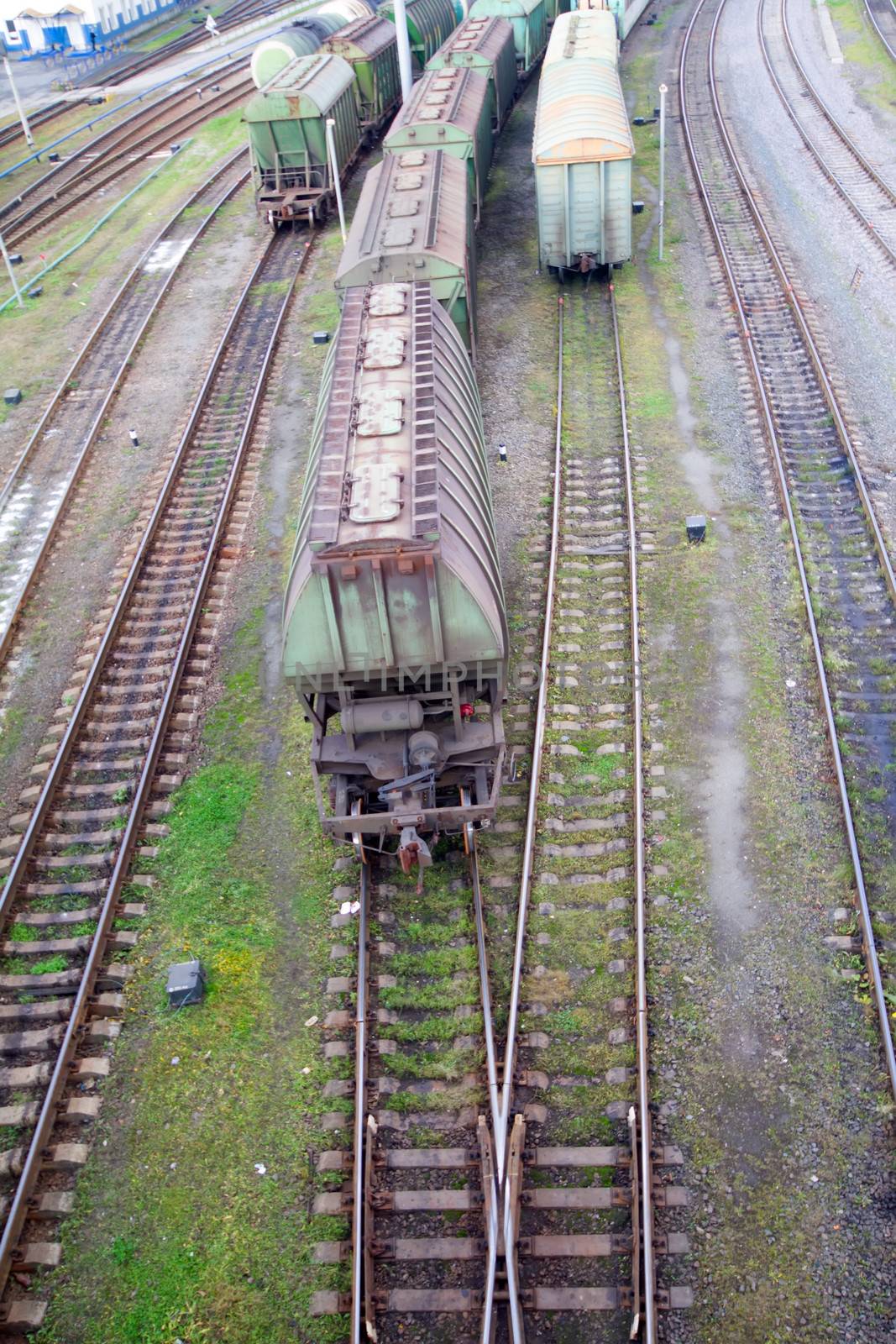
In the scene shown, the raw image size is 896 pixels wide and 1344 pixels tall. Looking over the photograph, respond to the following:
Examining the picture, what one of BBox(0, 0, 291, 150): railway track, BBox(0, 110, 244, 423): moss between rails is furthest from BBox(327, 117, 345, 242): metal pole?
BBox(0, 0, 291, 150): railway track

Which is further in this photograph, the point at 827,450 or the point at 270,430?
the point at 270,430

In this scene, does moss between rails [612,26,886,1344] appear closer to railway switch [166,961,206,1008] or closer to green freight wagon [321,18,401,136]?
railway switch [166,961,206,1008]

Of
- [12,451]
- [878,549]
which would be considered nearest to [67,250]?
[12,451]

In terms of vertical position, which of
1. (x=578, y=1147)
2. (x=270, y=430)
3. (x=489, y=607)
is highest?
(x=489, y=607)

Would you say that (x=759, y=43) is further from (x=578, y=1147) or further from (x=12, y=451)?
(x=578, y=1147)

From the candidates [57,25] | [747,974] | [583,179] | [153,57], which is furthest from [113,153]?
[747,974]

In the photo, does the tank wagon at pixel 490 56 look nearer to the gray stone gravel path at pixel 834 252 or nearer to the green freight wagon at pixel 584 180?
the green freight wagon at pixel 584 180

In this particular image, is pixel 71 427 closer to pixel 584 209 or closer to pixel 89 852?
pixel 89 852
